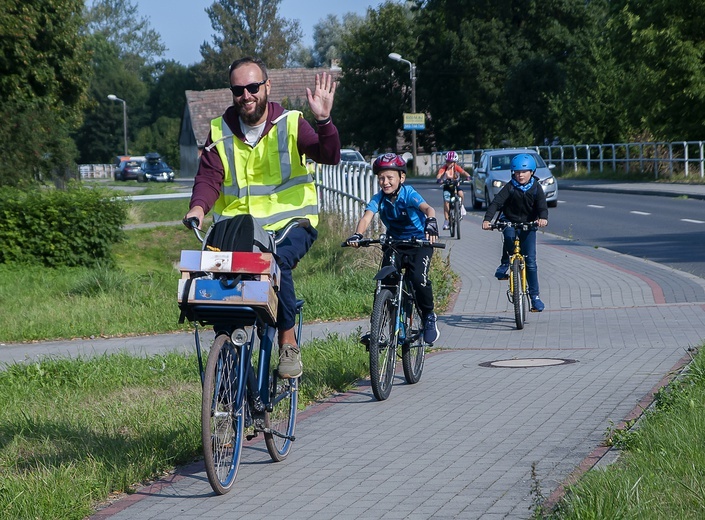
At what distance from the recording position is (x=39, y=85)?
3244 centimetres

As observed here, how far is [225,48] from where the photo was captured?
4092 inches

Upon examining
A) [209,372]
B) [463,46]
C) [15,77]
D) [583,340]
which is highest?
[463,46]

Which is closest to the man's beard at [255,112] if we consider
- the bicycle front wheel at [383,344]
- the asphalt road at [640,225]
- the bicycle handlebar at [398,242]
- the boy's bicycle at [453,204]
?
the bicycle front wheel at [383,344]

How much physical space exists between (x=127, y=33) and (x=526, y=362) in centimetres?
11855

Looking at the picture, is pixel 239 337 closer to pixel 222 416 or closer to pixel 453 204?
pixel 222 416

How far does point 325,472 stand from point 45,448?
1.61 m

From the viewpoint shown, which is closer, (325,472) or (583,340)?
(325,472)

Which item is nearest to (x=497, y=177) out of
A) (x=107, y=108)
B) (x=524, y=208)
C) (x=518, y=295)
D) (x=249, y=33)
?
(x=524, y=208)

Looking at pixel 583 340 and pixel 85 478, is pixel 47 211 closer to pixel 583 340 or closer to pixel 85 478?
pixel 583 340

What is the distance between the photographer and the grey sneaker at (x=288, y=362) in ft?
18.9

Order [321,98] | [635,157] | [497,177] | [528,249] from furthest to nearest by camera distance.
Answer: [635,157], [497,177], [528,249], [321,98]

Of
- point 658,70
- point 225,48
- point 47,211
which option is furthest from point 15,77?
point 225,48

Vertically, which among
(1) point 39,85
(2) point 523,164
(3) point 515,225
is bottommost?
(3) point 515,225

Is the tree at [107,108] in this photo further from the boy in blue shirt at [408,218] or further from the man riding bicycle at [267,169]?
the man riding bicycle at [267,169]
